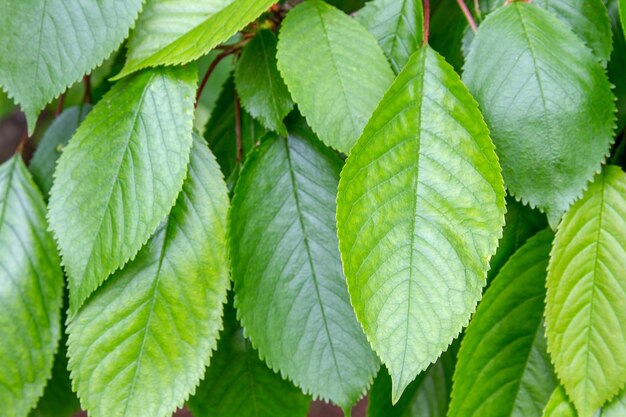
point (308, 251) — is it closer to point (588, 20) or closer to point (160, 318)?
point (160, 318)

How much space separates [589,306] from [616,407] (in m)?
0.10

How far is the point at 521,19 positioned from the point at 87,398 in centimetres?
51

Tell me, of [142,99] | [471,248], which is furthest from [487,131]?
[142,99]

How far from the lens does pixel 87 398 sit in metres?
0.70

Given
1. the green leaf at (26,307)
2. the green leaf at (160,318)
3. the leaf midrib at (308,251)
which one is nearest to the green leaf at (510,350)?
the leaf midrib at (308,251)

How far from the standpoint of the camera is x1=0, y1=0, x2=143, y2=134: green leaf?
683 mm

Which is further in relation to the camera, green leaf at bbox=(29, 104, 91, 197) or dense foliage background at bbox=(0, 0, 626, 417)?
green leaf at bbox=(29, 104, 91, 197)

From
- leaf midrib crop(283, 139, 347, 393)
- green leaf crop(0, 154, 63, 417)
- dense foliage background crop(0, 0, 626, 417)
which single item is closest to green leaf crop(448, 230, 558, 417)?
dense foliage background crop(0, 0, 626, 417)

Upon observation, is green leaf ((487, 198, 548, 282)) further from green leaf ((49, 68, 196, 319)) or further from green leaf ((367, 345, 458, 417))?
green leaf ((49, 68, 196, 319))

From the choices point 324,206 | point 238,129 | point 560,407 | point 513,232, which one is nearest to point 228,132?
point 238,129

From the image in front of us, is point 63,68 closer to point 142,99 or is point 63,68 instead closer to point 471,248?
point 142,99

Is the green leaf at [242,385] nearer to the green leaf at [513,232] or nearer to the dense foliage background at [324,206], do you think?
the dense foliage background at [324,206]

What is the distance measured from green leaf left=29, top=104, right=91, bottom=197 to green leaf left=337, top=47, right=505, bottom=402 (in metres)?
0.43

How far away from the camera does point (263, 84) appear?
736 mm
